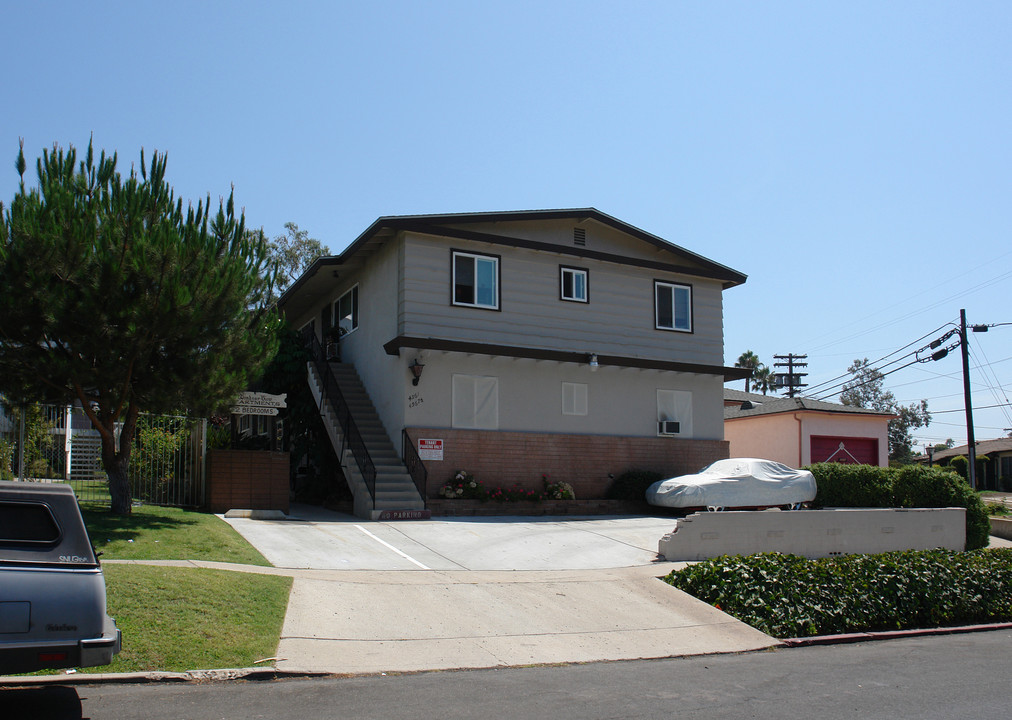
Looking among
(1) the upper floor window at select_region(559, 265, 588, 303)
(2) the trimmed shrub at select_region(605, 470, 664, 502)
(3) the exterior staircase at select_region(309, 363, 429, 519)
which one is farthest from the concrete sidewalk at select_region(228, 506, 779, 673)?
(1) the upper floor window at select_region(559, 265, 588, 303)

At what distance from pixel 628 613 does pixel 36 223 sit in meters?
9.62

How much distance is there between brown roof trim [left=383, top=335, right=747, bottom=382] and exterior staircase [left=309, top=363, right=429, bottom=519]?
6.73 ft

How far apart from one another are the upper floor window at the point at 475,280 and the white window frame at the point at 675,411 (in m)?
5.47

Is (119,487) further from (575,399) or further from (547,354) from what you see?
(575,399)

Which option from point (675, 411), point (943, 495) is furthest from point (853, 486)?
point (675, 411)

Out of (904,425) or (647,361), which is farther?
(904,425)

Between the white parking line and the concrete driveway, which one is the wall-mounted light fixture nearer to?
the concrete driveway

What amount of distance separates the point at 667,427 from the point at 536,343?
4.39 m

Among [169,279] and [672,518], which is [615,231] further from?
[169,279]

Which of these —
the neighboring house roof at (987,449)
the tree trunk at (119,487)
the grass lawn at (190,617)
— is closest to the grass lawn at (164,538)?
the tree trunk at (119,487)

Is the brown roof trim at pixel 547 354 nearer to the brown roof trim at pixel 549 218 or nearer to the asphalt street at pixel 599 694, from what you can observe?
the brown roof trim at pixel 549 218

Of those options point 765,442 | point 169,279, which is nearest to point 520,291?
point 169,279

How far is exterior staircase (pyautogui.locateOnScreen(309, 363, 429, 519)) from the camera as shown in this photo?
1727cm

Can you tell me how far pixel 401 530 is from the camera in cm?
1550
